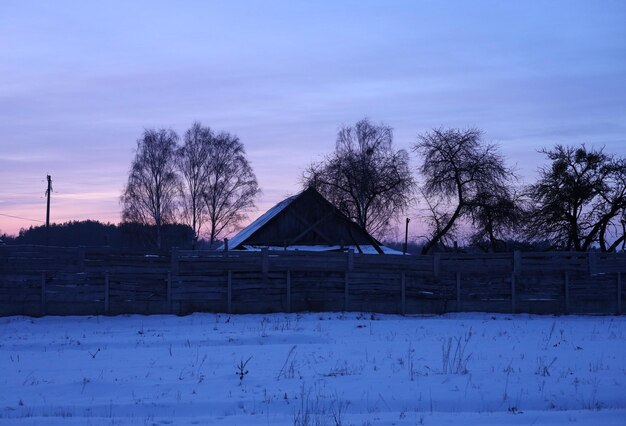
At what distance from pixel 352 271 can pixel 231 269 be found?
12.5 feet

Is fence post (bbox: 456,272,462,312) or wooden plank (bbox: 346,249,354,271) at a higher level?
wooden plank (bbox: 346,249,354,271)

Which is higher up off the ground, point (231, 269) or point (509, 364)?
point (231, 269)

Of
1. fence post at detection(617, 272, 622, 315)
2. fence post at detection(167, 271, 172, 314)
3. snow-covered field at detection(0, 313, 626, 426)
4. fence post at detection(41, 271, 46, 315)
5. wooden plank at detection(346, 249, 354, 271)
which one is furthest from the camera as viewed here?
fence post at detection(617, 272, 622, 315)

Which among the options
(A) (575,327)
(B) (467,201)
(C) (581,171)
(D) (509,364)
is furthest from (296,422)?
(C) (581,171)

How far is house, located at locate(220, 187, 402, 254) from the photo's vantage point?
3459 cm

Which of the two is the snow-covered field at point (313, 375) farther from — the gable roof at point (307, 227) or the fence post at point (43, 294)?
the gable roof at point (307, 227)

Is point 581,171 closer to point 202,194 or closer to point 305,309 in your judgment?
point 305,309

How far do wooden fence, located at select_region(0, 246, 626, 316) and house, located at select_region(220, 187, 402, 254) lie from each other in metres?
13.2

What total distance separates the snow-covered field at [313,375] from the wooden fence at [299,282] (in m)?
2.25

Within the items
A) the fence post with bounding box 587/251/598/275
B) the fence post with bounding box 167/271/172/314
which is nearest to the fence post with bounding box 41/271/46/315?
the fence post with bounding box 167/271/172/314

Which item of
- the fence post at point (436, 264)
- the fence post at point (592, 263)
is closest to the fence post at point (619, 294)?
the fence post at point (592, 263)

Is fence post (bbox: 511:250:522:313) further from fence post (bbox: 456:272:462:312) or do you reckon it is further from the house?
the house

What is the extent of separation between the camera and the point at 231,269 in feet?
67.4

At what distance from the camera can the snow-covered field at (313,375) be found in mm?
8531
